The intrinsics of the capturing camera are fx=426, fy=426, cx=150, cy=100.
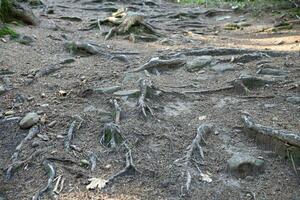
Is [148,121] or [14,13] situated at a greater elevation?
[14,13]

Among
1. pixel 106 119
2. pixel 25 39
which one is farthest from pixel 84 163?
pixel 25 39

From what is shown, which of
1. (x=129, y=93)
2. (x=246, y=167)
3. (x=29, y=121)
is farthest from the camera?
(x=129, y=93)

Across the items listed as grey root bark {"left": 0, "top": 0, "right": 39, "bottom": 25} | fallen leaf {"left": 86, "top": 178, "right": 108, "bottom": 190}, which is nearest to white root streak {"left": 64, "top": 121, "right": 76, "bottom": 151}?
fallen leaf {"left": 86, "top": 178, "right": 108, "bottom": 190}

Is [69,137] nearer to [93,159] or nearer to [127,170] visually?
[93,159]

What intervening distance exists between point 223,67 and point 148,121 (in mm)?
2468

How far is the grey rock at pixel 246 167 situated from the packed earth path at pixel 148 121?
12mm

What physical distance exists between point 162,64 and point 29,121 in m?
3.06

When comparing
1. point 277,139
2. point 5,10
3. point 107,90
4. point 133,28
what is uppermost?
point 5,10

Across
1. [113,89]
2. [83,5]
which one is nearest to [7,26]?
[113,89]

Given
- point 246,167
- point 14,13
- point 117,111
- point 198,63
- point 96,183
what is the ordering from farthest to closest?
point 14,13 → point 198,63 → point 117,111 → point 246,167 → point 96,183

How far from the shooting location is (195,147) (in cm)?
534

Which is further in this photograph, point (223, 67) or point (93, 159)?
point (223, 67)

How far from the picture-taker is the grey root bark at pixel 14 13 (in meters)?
10.5

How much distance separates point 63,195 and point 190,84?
130 inches
